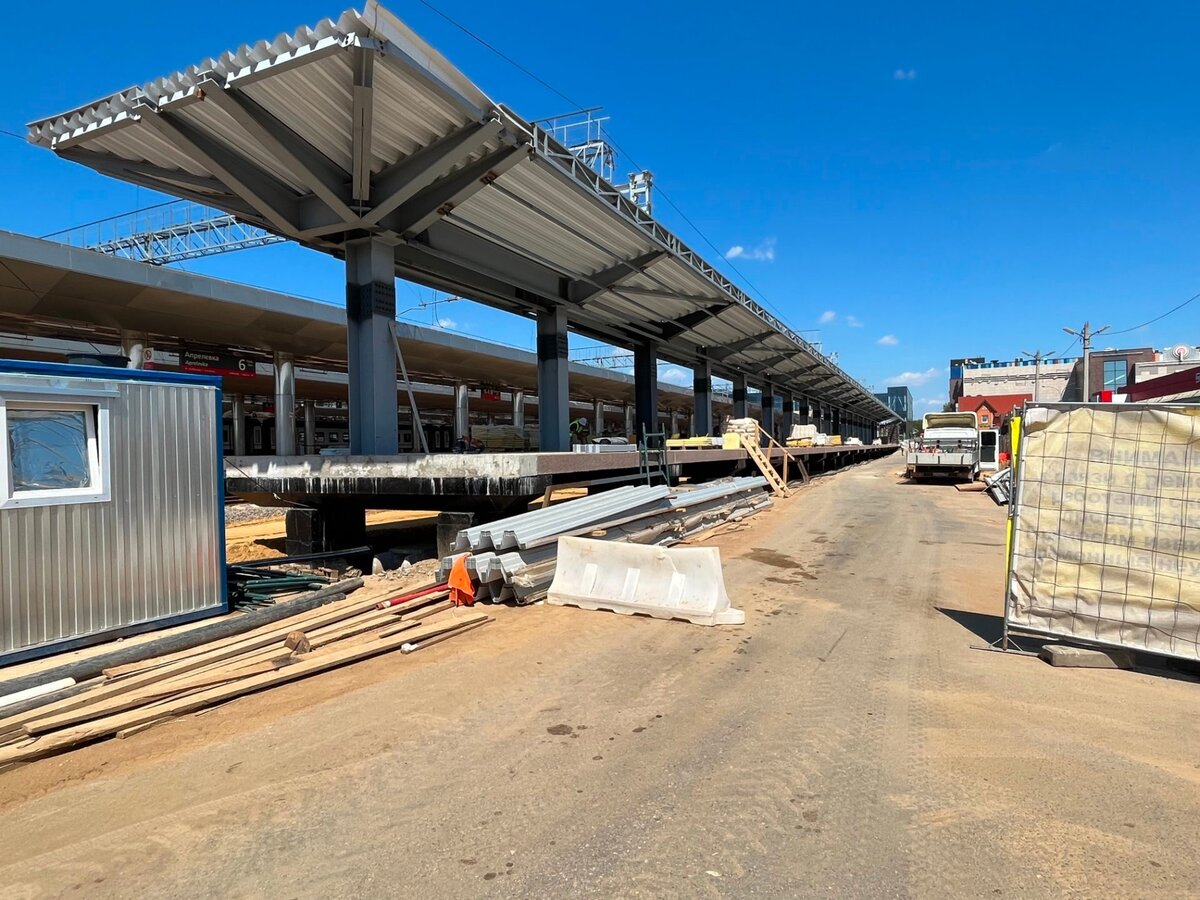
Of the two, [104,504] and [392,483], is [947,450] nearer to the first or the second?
[392,483]

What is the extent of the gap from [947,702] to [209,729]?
5352mm

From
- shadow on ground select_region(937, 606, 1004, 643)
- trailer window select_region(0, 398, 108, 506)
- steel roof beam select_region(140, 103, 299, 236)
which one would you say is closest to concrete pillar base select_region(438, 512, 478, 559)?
trailer window select_region(0, 398, 108, 506)

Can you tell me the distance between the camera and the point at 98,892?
109 inches

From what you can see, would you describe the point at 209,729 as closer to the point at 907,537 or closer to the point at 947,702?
the point at 947,702

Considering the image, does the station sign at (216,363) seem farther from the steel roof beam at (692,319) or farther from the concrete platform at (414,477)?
the steel roof beam at (692,319)

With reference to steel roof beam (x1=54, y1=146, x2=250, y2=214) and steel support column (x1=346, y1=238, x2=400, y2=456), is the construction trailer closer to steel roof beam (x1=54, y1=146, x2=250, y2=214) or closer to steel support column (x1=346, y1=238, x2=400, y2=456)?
steel support column (x1=346, y1=238, x2=400, y2=456)

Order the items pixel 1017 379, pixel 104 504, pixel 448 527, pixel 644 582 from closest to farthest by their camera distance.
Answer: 1. pixel 104 504
2. pixel 644 582
3. pixel 448 527
4. pixel 1017 379

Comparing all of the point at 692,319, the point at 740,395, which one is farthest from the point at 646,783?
the point at 740,395

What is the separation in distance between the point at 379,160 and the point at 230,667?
9537 mm

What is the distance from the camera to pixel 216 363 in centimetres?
2955

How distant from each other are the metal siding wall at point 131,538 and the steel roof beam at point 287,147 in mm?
4813

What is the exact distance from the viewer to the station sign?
91.7 feet

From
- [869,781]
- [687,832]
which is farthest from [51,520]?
[869,781]

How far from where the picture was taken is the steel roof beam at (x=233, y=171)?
9.84 meters
